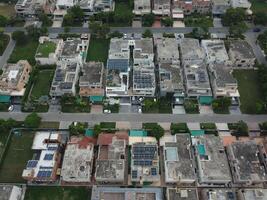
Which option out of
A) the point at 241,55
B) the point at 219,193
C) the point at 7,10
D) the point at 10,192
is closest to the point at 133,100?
the point at 219,193

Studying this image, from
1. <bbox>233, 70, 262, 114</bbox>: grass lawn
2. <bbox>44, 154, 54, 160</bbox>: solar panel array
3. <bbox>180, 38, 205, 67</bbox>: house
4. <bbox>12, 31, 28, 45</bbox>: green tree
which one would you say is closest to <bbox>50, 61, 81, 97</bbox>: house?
<bbox>44, 154, 54, 160</bbox>: solar panel array

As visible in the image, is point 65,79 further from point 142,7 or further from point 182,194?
point 182,194

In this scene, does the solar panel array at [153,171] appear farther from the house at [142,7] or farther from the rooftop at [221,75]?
the house at [142,7]

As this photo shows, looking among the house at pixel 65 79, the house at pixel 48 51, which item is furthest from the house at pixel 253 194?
the house at pixel 48 51

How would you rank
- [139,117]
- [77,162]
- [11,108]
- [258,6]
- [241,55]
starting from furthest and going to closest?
[258,6] → [241,55] → [11,108] → [139,117] → [77,162]

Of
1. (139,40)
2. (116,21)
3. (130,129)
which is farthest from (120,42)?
(130,129)

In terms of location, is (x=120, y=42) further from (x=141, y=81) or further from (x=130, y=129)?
(x=130, y=129)
